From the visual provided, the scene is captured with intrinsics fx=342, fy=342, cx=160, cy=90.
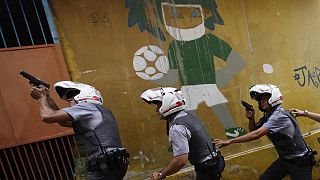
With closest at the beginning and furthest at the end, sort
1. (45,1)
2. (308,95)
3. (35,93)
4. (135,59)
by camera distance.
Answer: (35,93) < (45,1) < (135,59) < (308,95)

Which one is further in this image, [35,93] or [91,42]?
[91,42]

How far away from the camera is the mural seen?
4871mm

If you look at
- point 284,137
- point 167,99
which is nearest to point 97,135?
point 167,99

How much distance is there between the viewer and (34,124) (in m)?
4.02

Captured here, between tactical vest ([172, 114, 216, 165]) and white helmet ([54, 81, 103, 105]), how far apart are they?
0.85 m

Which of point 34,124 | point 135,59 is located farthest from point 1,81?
point 135,59

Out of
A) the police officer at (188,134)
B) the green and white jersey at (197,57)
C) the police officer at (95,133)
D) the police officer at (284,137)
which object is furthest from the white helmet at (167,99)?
the green and white jersey at (197,57)

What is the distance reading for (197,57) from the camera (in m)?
5.25

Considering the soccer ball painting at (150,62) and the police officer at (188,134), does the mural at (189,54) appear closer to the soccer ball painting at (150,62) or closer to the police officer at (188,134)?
the soccer ball painting at (150,62)

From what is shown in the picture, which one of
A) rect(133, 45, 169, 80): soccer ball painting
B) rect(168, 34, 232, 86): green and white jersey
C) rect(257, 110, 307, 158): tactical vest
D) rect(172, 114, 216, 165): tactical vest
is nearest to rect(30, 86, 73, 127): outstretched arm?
rect(172, 114, 216, 165): tactical vest

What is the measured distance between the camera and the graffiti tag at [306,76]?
627 centimetres

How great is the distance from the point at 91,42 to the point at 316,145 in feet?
14.1

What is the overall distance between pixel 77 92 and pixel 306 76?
15.1ft

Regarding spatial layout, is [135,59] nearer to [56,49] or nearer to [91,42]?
[91,42]
